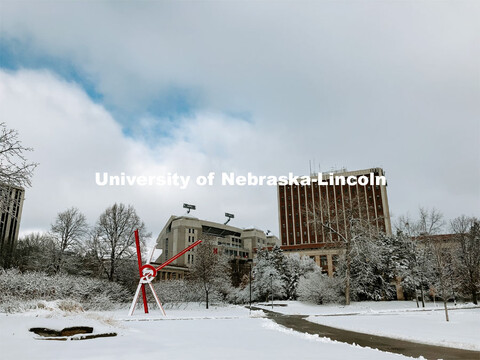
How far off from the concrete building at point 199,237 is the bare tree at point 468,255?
4988 cm

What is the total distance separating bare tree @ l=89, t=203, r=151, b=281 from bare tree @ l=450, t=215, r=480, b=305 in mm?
37372

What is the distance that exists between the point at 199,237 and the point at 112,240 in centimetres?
6010

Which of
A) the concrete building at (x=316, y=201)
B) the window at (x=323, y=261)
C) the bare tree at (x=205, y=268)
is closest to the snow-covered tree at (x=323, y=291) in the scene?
the bare tree at (x=205, y=268)

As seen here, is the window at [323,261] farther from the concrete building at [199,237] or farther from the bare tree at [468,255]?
the bare tree at [468,255]

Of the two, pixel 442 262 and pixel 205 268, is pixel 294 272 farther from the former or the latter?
pixel 442 262

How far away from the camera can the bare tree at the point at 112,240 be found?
3894 centimetres

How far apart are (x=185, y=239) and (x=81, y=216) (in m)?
61.6

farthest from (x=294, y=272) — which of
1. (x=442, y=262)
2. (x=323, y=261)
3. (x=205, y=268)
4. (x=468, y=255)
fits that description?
(x=442, y=262)

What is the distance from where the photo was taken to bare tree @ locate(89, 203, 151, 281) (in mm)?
38938

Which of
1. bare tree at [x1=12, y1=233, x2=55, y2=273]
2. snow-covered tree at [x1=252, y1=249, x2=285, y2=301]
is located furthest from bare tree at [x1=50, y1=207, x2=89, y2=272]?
snow-covered tree at [x1=252, y1=249, x2=285, y2=301]

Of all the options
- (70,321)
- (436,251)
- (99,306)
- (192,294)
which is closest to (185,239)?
(192,294)

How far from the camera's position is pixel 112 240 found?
128 ft

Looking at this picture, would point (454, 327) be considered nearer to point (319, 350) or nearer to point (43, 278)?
point (319, 350)

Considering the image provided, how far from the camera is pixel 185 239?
327ft
